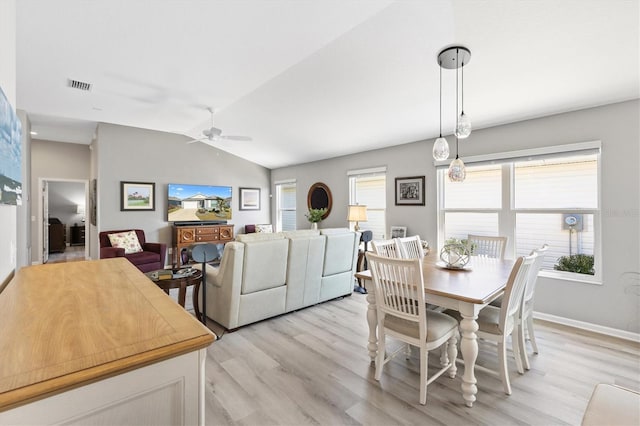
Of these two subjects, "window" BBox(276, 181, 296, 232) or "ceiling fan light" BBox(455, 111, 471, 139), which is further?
"window" BBox(276, 181, 296, 232)

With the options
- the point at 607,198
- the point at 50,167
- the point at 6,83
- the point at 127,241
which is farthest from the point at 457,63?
the point at 50,167

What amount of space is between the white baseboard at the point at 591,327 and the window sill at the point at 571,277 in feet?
1.42

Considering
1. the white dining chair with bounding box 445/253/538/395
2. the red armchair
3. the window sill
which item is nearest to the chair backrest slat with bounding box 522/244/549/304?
the white dining chair with bounding box 445/253/538/395

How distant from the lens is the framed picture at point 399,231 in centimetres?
473

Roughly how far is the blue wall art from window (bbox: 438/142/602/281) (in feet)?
14.2

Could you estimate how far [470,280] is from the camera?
225cm

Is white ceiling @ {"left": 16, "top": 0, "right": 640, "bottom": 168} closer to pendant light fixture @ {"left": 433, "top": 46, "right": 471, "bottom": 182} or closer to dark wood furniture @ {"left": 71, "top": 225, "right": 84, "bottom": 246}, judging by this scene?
pendant light fixture @ {"left": 433, "top": 46, "right": 471, "bottom": 182}

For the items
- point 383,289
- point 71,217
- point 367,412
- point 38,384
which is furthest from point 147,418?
point 71,217

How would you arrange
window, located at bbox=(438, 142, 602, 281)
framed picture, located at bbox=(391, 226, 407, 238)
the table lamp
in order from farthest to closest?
the table lamp
framed picture, located at bbox=(391, 226, 407, 238)
window, located at bbox=(438, 142, 602, 281)

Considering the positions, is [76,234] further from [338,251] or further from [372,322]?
[372,322]

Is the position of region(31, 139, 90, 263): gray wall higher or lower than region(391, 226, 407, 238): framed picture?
higher

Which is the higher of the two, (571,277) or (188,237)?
(188,237)

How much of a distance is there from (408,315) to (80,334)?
177 cm

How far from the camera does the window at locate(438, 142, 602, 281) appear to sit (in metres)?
3.17
